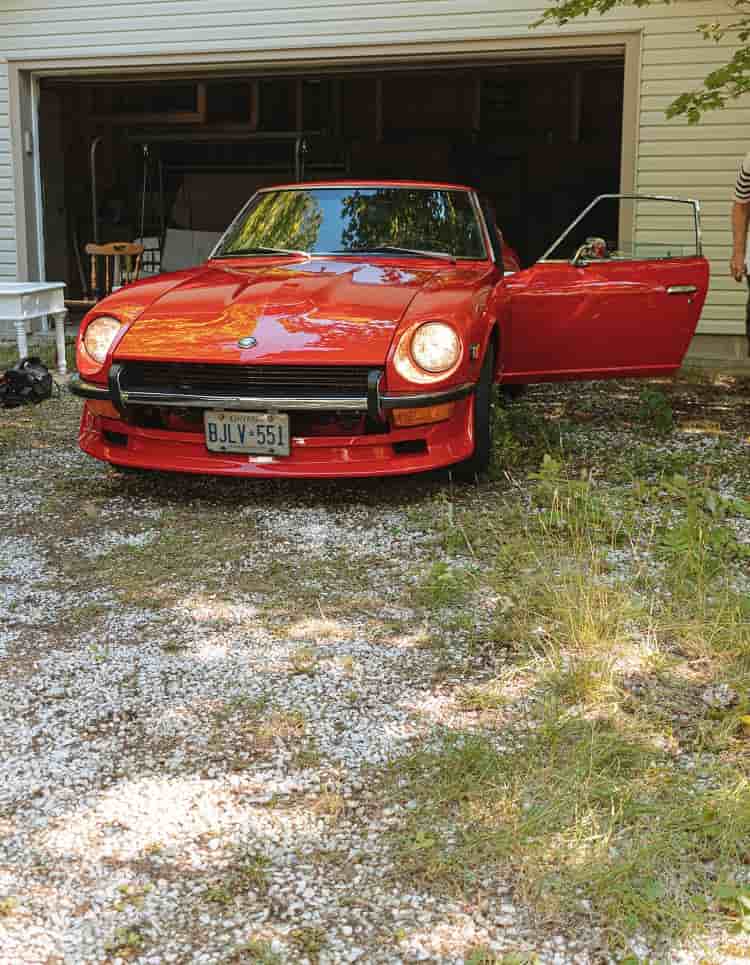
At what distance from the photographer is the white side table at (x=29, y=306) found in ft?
25.8

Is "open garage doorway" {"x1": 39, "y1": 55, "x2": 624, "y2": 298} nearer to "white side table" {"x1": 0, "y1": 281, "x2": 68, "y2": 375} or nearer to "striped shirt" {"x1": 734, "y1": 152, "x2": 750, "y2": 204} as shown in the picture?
"white side table" {"x1": 0, "y1": 281, "x2": 68, "y2": 375}

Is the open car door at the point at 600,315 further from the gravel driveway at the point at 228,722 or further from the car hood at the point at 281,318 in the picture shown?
the gravel driveway at the point at 228,722

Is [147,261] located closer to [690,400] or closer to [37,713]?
[690,400]

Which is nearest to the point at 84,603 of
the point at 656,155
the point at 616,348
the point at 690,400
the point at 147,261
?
the point at 616,348

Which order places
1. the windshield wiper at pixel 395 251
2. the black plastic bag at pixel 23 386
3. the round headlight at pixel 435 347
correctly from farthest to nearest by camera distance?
the black plastic bag at pixel 23 386, the windshield wiper at pixel 395 251, the round headlight at pixel 435 347

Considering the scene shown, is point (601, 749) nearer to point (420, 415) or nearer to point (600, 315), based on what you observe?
point (420, 415)

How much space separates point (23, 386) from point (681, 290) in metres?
4.18

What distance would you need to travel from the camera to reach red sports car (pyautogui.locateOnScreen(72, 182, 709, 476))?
14.4 ft

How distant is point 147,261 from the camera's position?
15109 mm

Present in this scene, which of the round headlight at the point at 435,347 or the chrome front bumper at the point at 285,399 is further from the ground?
the round headlight at the point at 435,347

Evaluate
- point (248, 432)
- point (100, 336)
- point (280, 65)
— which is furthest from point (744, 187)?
point (280, 65)

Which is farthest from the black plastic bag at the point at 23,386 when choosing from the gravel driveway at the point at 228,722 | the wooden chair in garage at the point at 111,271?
the wooden chair in garage at the point at 111,271

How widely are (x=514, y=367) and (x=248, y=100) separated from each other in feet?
39.2

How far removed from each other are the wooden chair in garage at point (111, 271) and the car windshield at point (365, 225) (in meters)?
7.33
